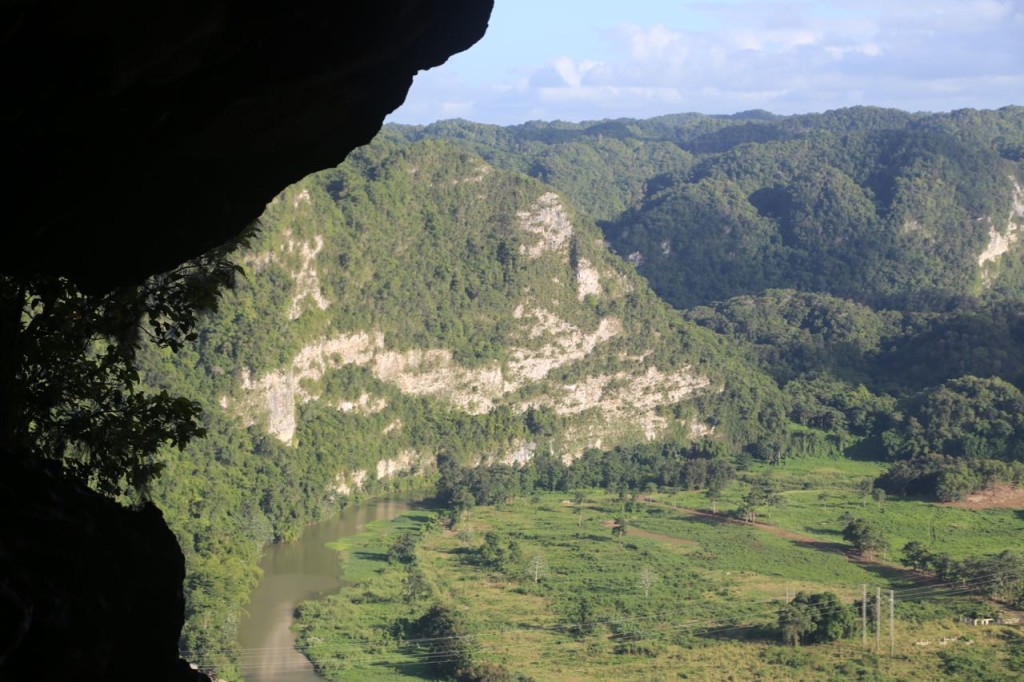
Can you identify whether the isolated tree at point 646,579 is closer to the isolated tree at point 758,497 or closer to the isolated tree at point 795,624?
the isolated tree at point 795,624

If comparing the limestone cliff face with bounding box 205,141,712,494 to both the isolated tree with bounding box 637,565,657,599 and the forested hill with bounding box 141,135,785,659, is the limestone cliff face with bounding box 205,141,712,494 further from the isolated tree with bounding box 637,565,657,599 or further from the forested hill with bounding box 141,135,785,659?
the isolated tree with bounding box 637,565,657,599

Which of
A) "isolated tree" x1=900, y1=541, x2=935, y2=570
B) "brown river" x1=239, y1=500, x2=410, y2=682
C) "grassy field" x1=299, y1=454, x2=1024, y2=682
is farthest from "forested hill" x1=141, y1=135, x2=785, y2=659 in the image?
"isolated tree" x1=900, y1=541, x2=935, y2=570

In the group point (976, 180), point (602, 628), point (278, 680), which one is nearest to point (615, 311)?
point (602, 628)

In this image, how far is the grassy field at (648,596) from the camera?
30.4 metres

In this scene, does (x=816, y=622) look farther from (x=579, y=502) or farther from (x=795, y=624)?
(x=579, y=502)

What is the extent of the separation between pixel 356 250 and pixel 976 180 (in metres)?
69.7

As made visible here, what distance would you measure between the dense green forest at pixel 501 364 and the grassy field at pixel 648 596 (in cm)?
391

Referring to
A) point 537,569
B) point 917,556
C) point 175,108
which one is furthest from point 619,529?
point 175,108

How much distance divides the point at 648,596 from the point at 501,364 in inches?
1196

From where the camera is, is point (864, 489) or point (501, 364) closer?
point (864, 489)

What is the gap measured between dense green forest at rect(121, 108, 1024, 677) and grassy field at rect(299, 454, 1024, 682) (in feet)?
12.8

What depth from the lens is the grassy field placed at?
30359 millimetres

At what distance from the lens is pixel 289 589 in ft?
129

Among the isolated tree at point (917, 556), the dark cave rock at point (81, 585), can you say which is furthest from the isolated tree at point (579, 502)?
the dark cave rock at point (81, 585)
